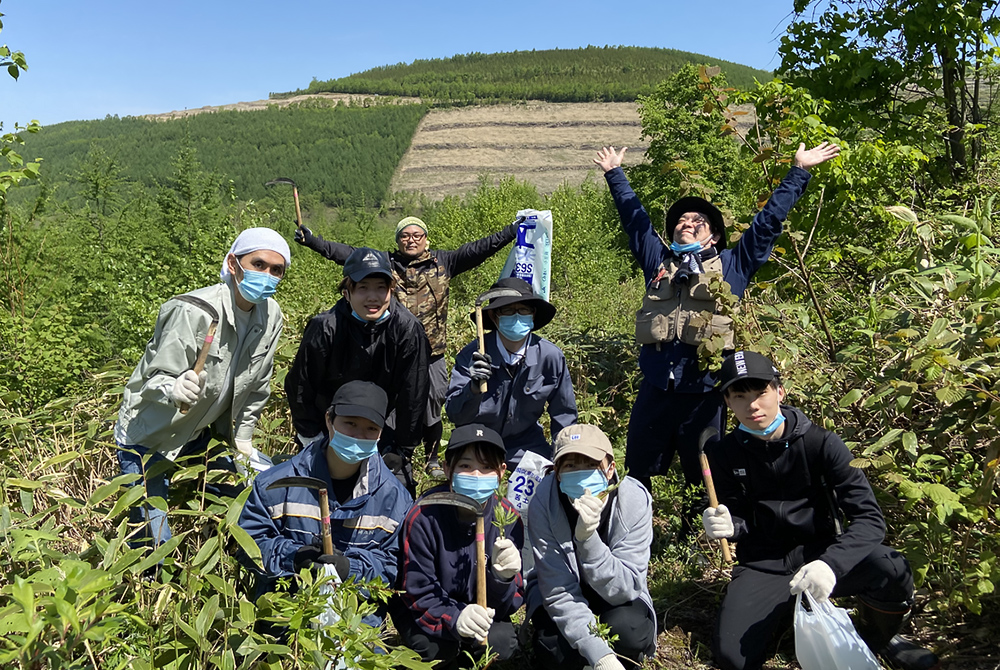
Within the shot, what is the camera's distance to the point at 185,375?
3.06 metres

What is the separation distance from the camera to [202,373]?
10.2 feet

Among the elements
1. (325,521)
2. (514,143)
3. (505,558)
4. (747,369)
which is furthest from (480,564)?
(514,143)

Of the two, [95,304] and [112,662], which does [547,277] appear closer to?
[112,662]

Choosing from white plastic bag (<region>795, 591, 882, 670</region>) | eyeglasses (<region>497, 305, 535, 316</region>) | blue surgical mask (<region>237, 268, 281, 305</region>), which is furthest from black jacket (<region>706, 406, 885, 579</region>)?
blue surgical mask (<region>237, 268, 281, 305</region>)

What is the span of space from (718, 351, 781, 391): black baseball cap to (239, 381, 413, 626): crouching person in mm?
1424

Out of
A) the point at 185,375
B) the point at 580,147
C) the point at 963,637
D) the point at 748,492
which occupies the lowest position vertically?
the point at 963,637

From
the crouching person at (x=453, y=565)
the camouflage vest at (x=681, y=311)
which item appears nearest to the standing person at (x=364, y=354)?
the crouching person at (x=453, y=565)

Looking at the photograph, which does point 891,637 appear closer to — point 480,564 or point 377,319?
point 480,564

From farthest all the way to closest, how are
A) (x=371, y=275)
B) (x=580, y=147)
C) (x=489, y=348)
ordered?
(x=580, y=147)
(x=489, y=348)
(x=371, y=275)

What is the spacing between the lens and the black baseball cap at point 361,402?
2883 mm

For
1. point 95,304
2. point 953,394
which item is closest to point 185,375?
point 953,394

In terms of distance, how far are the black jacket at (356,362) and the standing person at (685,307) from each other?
3.96ft

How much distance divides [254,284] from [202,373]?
0.45 m

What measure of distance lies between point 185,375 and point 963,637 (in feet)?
11.1
